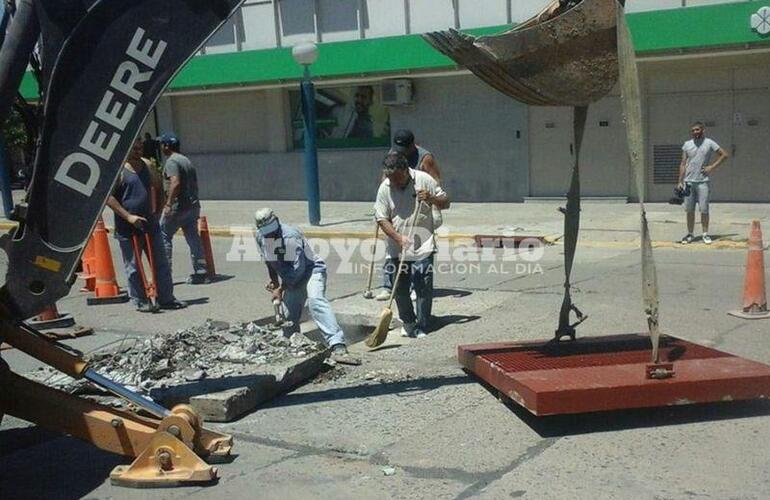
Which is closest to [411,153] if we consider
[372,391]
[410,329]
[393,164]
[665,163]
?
[393,164]


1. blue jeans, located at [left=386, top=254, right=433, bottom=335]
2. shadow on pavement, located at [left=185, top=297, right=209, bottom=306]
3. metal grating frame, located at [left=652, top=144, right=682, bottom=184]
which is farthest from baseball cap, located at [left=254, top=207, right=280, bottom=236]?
metal grating frame, located at [left=652, top=144, right=682, bottom=184]

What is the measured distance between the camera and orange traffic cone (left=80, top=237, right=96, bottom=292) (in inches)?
444

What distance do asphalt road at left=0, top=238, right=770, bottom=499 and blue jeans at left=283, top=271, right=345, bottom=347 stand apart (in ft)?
1.25

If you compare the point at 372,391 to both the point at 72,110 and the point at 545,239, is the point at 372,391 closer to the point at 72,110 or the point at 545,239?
the point at 72,110

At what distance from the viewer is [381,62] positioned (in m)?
18.7

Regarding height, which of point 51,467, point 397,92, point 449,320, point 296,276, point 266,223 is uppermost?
point 397,92

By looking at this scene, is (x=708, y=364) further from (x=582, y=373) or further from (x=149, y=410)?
(x=149, y=410)

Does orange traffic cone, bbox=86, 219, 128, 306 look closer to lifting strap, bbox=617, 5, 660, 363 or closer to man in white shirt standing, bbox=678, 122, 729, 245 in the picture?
lifting strap, bbox=617, 5, 660, 363

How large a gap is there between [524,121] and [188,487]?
14698 mm

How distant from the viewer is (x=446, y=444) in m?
5.24

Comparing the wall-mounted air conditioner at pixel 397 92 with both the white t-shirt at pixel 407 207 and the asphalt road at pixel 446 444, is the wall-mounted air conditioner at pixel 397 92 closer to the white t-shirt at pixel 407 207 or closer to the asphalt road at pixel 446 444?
the white t-shirt at pixel 407 207

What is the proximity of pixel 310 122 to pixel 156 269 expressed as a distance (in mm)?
7003

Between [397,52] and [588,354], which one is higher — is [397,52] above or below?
above

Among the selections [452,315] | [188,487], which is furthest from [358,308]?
[188,487]
